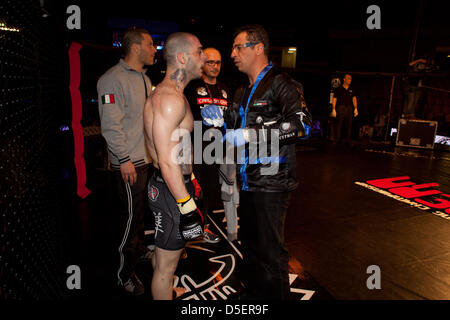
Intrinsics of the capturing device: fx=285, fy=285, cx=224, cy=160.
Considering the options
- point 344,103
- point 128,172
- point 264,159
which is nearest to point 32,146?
point 128,172

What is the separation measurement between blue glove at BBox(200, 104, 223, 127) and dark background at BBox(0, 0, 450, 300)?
1404 millimetres

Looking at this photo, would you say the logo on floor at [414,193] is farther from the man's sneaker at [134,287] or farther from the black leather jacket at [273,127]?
the man's sneaker at [134,287]

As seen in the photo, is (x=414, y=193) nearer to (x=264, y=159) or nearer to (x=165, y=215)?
(x=264, y=159)

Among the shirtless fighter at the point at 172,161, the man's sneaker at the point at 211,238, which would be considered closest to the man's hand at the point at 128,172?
the shirtless fighter at the point at 172,161

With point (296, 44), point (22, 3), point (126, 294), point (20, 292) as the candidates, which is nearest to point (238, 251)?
point (126, 294)

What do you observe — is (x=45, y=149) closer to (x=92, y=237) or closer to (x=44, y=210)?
(x=44, y=210)

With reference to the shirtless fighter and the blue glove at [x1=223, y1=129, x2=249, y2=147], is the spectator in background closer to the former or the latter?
the shirtless fighter

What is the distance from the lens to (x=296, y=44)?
1175cm

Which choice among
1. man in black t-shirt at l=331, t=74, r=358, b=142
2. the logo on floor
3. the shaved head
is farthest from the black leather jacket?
man in black t-shirt at l=331, t=74, r=358, b=142

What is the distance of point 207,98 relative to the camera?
2.95m

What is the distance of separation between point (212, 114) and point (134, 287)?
65.7 inches

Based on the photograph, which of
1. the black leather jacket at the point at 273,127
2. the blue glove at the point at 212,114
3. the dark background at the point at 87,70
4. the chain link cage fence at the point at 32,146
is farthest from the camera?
the blue glove at the point at 212,114

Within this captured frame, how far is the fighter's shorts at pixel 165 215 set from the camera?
6.07ft

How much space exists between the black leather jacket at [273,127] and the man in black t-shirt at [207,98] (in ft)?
3.07
